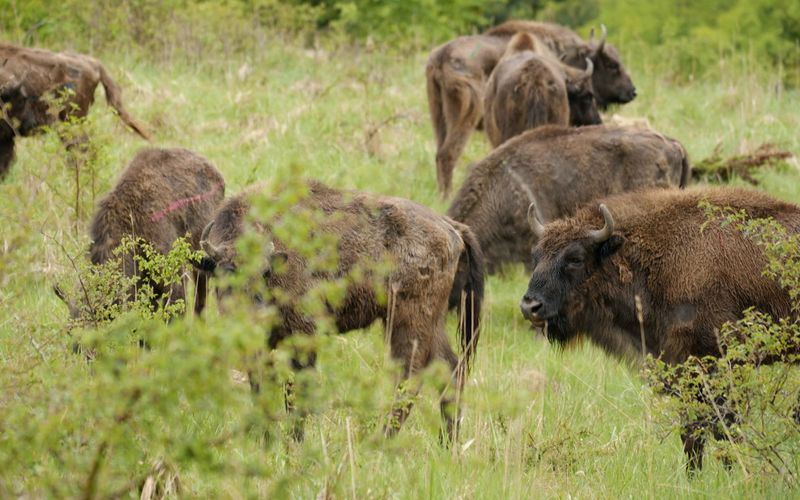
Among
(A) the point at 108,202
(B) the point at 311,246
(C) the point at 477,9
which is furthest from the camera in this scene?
(C) the point at 477,9

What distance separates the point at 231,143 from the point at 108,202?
18.5 ft

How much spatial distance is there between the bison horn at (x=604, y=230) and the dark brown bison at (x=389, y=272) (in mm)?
953

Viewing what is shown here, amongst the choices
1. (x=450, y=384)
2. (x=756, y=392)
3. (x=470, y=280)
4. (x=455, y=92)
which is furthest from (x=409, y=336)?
(x=455, y=92)

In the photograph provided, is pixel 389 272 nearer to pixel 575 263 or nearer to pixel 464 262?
pixel 464 262

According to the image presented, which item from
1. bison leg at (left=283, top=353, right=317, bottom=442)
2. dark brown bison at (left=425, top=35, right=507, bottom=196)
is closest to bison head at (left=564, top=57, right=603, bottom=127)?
dark brown bison at (left=425, top=35, right=507, bottom=196)

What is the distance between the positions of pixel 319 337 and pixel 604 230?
11.6 ft

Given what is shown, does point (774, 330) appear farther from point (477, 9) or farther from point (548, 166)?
point (477, 9)

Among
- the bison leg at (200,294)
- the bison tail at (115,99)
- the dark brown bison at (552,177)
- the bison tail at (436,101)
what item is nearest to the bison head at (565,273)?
the bison leg at (200,294)

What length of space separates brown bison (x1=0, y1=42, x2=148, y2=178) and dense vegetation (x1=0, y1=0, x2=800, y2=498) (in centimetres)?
30

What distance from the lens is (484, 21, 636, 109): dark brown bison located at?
1551 centimetres

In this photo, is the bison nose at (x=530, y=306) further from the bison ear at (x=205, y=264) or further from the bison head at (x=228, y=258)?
the bison ear at (x=205, y=264)

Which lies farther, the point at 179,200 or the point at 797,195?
the point at 797,195

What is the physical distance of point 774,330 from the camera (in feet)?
19.3

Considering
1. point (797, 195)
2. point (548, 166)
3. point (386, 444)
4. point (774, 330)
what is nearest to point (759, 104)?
point (797, 195)
